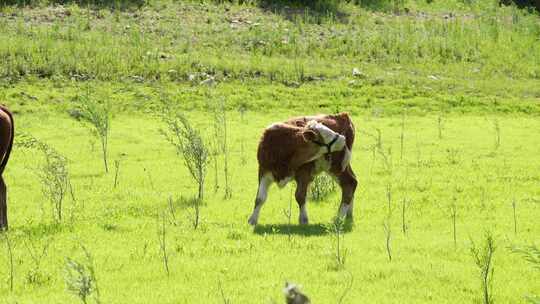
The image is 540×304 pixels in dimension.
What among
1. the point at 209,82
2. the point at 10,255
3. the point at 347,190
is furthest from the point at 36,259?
the point at 209,82

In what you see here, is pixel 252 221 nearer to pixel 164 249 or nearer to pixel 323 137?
pixel 323 137

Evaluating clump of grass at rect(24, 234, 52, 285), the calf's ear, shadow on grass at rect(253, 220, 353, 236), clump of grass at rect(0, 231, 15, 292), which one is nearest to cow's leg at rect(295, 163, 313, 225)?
shadow on grass at rect(253, 220, 353, 236)

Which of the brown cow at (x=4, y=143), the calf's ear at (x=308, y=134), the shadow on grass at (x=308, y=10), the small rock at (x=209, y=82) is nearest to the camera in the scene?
the brown cow at (x=4, y=143)

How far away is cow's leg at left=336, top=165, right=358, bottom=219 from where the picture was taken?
40.2 feet

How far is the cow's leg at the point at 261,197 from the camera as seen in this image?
38.6 ft

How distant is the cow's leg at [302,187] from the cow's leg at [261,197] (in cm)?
43

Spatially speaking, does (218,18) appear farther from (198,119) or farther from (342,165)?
(342,165)

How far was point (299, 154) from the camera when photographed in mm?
11688

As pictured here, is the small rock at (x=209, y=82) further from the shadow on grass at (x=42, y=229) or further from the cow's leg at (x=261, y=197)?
the shadow on grass at (x=42, y=229)

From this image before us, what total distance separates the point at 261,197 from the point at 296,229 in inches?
32.2

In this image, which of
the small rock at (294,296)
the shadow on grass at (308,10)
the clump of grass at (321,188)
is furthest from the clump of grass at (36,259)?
the shadow on grass at (308,10)

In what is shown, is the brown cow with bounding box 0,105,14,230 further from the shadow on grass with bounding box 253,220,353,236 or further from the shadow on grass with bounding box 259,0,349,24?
the shadow on grass with bounding box 259,0,349,24

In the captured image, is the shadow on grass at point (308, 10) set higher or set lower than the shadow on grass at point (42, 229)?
higher

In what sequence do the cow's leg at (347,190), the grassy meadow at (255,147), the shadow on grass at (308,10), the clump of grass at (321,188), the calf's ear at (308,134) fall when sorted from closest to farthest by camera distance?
the grassy meadow at (255,147)
the calf's ear at (308,134)
the cow's leg at (347,190)
the clump of grass at (321,188)
the shadow on grass at (308,10)
